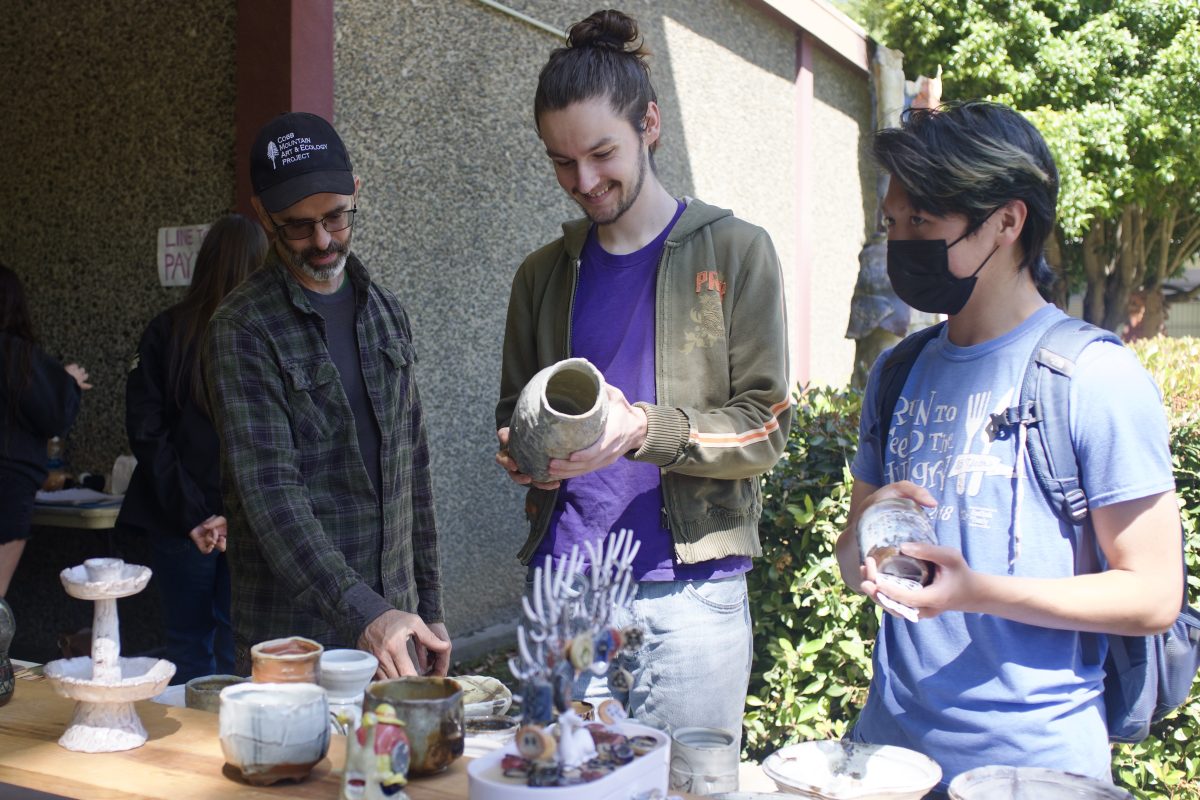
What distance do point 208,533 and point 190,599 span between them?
300mm

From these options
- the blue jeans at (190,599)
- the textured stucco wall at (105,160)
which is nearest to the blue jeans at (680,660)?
the blue jeans at (190,599)

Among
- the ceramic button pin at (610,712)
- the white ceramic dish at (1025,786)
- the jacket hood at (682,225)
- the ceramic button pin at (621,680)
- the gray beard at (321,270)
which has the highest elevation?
the jacket hood at (682,225)

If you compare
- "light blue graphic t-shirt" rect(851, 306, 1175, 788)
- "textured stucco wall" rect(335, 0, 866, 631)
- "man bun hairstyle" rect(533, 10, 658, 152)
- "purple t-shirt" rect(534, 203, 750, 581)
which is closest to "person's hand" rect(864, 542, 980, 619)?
"light blue graphic t-shirt" rect(851, 306, 1175, 788)

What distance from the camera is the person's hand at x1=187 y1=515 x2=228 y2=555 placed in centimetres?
364

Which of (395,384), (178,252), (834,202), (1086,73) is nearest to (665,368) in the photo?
(395,384)

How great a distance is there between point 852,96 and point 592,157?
930 centimetres

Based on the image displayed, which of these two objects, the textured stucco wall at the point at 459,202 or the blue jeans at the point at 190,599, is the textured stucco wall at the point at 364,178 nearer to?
the textured stucco wall at the point at 459,202

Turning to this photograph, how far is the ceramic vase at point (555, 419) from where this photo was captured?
5.19 feet

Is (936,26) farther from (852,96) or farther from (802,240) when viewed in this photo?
(802,240)

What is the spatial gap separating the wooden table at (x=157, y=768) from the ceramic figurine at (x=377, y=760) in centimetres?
8

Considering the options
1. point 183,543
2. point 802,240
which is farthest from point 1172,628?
point 802,240

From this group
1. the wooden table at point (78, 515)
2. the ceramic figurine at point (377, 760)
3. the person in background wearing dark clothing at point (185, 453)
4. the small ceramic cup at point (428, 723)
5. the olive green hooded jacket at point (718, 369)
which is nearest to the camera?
the ceramic figurine at point (377, 760)

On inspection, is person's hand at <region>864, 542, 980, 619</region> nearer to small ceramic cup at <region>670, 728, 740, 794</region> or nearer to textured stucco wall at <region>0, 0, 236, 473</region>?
small ceramic cup at <region>670, 728, 740, 794</region>

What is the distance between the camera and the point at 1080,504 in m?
1.57
